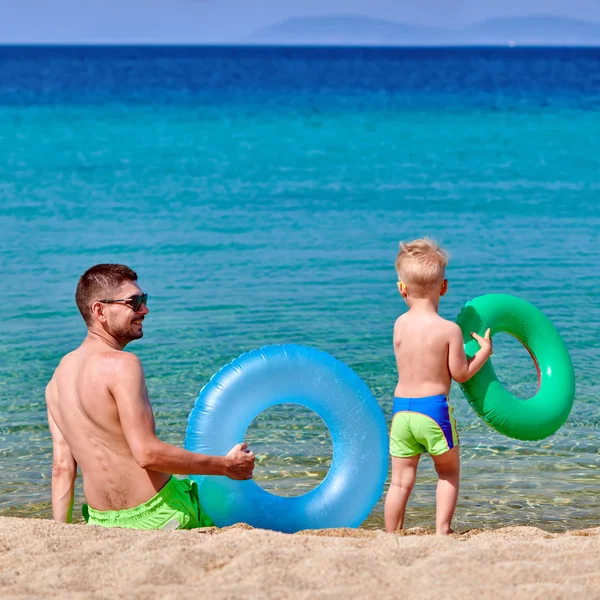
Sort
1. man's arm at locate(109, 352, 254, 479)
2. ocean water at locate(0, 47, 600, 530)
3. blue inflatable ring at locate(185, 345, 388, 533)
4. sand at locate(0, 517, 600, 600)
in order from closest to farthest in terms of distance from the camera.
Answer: sand at locate(0, 517, 600, 600), man's arm at locate(109, 352, 254, 479), blue inflatable ring at locate(185, 345, 388, 533), ocean water at locate(0, 47, 600, 530)

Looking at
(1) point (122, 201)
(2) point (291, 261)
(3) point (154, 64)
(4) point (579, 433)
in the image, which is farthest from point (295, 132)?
(3) point (154, 64)

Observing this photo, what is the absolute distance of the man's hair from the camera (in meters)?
3.67

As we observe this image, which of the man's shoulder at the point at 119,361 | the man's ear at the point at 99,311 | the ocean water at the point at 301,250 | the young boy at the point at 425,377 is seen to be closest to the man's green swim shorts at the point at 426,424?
the young boy at the point at 425,377

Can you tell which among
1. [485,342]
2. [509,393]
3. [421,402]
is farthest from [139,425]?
[509,393]

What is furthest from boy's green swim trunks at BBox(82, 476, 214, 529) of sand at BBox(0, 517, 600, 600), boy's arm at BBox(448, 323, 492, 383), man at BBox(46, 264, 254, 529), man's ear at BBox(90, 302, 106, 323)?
boy's arm at BBox(448, 323, 492, 383)

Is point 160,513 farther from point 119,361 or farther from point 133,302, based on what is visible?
point 133,302

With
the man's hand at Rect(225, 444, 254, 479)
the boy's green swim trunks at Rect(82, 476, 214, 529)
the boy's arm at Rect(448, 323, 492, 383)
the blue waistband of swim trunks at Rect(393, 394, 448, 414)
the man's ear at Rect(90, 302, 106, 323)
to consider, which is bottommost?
the boy's green swim trunks at Rect(82, 476, 214, 529)

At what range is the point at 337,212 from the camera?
13.2 m

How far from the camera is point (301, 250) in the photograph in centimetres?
1083

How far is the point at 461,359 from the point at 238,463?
1.02 meters

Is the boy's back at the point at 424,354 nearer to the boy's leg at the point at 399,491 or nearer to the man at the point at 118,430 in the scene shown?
the boy's leg at the point at 399,491

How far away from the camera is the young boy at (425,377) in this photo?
155 inches

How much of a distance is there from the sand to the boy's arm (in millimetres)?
771

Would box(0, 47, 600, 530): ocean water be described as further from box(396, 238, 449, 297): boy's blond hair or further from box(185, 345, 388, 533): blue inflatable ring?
box(396, 238, 449, 297): boy's blond hair
